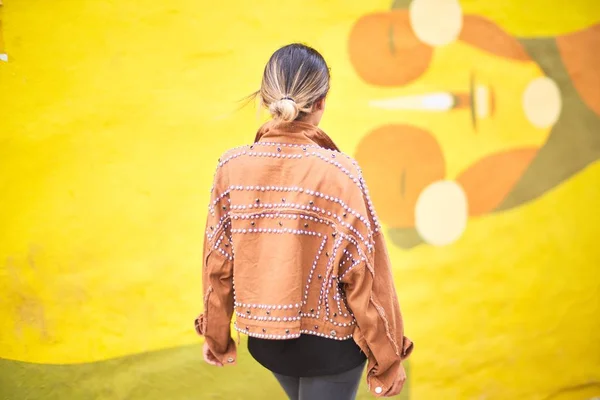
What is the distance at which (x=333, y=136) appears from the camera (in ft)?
8.41

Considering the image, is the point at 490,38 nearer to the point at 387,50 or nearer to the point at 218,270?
the point at 387,50

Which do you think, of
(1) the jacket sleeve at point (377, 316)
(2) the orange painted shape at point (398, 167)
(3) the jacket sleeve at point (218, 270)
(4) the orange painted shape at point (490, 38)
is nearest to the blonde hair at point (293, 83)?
(3) the jacket sleeve at point (218, 270)

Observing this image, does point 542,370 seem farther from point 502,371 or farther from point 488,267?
point 488,267

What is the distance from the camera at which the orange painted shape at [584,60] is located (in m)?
2.77

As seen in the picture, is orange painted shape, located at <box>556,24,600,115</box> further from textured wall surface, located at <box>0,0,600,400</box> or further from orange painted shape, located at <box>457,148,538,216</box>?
orange painted shape, located at <box>457,148,538,216</box>

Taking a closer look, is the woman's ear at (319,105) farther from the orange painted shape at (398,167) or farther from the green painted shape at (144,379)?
the green painted shape at (144,379)

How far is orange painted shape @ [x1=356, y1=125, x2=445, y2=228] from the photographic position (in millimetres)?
2604

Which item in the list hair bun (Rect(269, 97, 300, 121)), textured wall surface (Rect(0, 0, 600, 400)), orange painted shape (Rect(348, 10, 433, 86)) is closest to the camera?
A: hair bun (Rect(269, 97, 300, 121))


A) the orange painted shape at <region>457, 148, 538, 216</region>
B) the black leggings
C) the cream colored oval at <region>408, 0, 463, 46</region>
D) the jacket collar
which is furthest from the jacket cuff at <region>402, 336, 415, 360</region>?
the cream colored oval at <region>408, 0, 463, 46</region>

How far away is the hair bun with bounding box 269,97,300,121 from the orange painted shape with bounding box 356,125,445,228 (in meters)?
1.10

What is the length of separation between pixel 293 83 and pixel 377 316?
0.62m

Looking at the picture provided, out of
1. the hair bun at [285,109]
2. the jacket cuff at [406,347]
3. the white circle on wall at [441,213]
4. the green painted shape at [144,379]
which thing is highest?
the hair bun at [285,109]

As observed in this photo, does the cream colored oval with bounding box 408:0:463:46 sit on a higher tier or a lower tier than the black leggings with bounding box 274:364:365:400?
higher

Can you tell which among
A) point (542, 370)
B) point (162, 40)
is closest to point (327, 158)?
point (162, 40)
